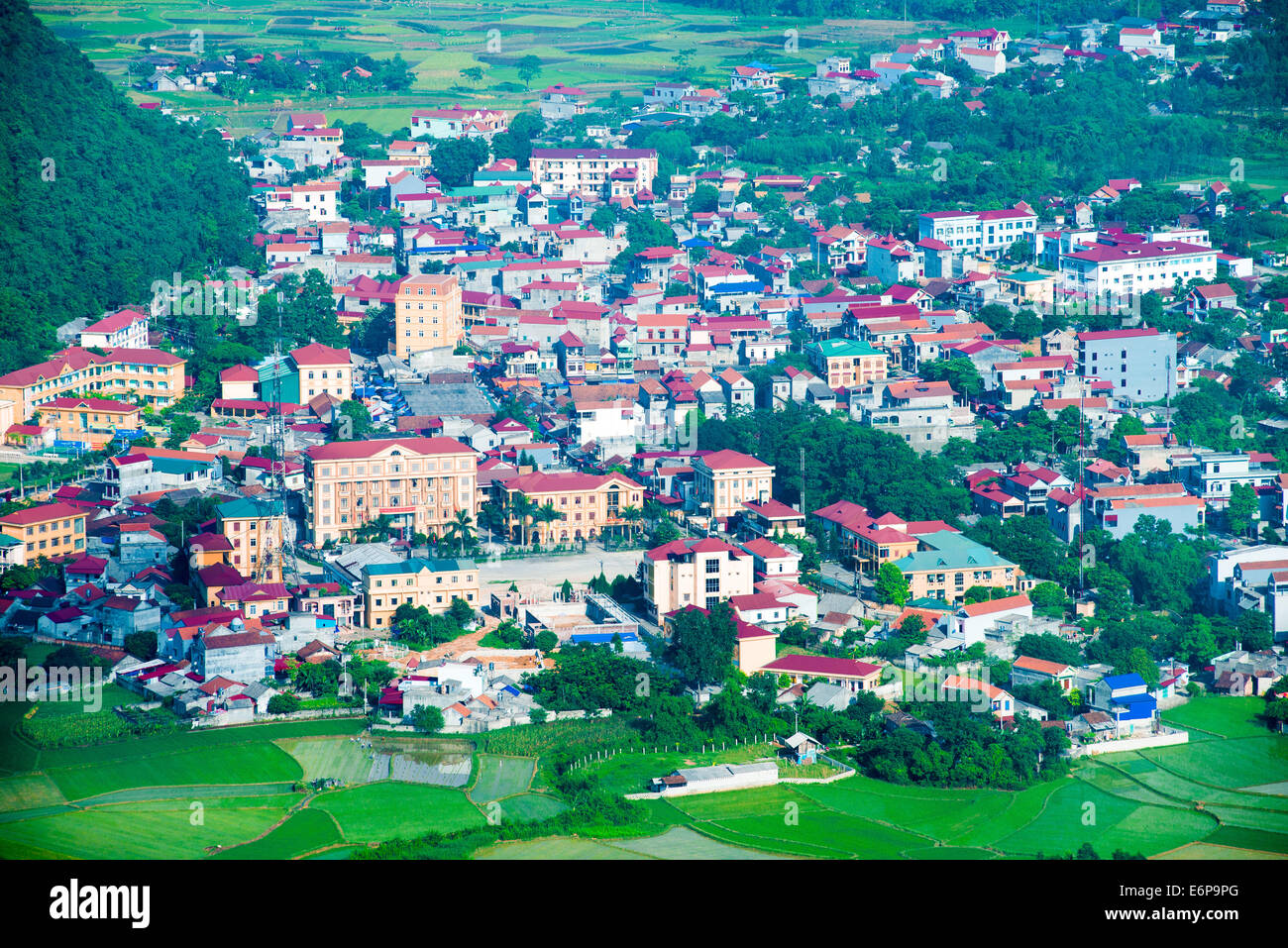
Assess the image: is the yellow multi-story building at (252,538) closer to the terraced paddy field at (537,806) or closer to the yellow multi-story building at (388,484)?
the yellow multi-story building at (388,484)

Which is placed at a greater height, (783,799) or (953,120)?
(953,120)

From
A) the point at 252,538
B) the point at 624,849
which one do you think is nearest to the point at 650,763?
the point at 624,849

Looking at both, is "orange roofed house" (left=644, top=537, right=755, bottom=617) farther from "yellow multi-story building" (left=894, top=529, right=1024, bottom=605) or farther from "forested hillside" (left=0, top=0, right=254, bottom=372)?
"forested hillside" (left=0, top=0, right=254, bottom=372)

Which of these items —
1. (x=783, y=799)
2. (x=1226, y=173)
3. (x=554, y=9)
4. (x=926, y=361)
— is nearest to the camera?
(x=783, y=799)

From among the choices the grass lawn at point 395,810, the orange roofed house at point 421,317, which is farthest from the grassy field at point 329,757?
the orange roofed house at point 421,317

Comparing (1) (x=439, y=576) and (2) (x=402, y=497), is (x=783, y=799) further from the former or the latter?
(2) (x=402, y=497)

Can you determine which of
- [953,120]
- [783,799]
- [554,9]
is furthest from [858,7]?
[783,799]

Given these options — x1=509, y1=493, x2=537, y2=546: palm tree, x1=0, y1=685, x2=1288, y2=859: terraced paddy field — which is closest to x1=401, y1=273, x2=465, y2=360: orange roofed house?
x1=509, y1=493, x2=537, y2=546: palm tree
